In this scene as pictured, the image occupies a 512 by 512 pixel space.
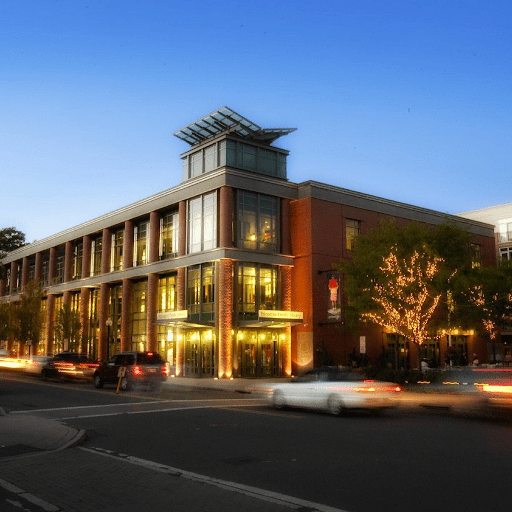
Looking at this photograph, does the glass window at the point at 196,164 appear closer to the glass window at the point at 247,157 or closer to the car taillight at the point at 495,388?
the glass window at the point at 247,157

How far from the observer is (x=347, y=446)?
12.1 m

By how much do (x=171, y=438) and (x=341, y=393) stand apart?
6.20 m

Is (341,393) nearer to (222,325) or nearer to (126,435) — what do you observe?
(126,435)

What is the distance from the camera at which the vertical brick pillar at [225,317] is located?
39.3 metres

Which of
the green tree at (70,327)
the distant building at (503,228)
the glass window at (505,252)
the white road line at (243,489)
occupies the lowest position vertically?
the white road line at (243,489)

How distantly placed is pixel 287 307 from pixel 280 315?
3377mm

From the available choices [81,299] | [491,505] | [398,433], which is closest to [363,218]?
[81,299]

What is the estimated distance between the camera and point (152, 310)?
1842 inches

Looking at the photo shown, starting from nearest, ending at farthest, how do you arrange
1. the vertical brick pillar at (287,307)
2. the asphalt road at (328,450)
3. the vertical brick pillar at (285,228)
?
the asphalt road at (328,450) < the vertical brick pillar at (287,307) < the vertical brick pillar at (285,228)

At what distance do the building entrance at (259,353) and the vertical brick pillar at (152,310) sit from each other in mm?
8206

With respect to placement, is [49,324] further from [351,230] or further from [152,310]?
[351,230]

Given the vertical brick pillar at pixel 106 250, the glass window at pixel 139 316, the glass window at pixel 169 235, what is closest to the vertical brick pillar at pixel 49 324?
the vertical brick pillar at pixel 106 250

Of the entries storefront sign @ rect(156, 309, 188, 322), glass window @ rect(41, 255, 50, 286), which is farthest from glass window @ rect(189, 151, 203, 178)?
glass window @ rect(41, 255, 50, 286)

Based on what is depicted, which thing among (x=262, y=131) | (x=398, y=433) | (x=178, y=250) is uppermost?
(x=262, y=131)
